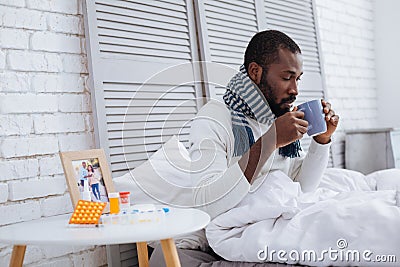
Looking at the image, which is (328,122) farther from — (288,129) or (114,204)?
(114,204)

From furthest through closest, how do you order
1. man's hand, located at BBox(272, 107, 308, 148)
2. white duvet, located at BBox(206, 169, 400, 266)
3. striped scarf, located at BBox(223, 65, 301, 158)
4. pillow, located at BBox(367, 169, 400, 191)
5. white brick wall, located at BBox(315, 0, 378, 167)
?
white brick wall, located at BBox(315, 0, 378, 167) < pillow, located at BBox(367, 169, 400, 191) < striped scarf, located at BBox(223, 65, 301, 158) < man's hand, located at BBox(272, 107, 308, 148) < white duvet, located at BBox(206, 169, 400, 266)

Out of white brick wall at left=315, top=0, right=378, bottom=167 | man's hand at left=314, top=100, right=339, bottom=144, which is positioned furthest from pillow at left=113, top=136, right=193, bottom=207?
white brick wall at left=315, top=0, right=378, bottom=167

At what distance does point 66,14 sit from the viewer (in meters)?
1.91

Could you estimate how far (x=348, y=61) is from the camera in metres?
3.68

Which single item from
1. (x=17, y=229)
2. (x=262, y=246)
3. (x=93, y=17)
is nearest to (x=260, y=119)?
(x=262, y=246)

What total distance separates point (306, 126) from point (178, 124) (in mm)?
715

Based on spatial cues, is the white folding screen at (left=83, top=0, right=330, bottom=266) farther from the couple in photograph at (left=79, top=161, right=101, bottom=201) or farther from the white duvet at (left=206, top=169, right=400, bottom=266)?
the white duvet at (left=206, top=169, right=400, bottom=266)

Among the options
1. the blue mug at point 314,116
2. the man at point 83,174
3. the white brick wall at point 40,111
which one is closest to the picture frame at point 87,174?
the man at point 83,174

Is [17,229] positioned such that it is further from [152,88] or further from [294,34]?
[294,34]

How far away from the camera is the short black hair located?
1.85 m

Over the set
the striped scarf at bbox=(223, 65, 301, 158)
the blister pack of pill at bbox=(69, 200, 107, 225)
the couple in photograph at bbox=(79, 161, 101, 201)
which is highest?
the striped scarf at bbox=(223, 65, 301, 158)

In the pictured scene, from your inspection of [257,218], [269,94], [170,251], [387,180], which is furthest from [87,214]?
[387,180]

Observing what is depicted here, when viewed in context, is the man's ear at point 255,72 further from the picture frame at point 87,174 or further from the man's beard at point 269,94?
the picture frame at point 87,174

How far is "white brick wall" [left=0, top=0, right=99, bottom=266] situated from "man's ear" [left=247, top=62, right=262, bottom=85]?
1.88ft
